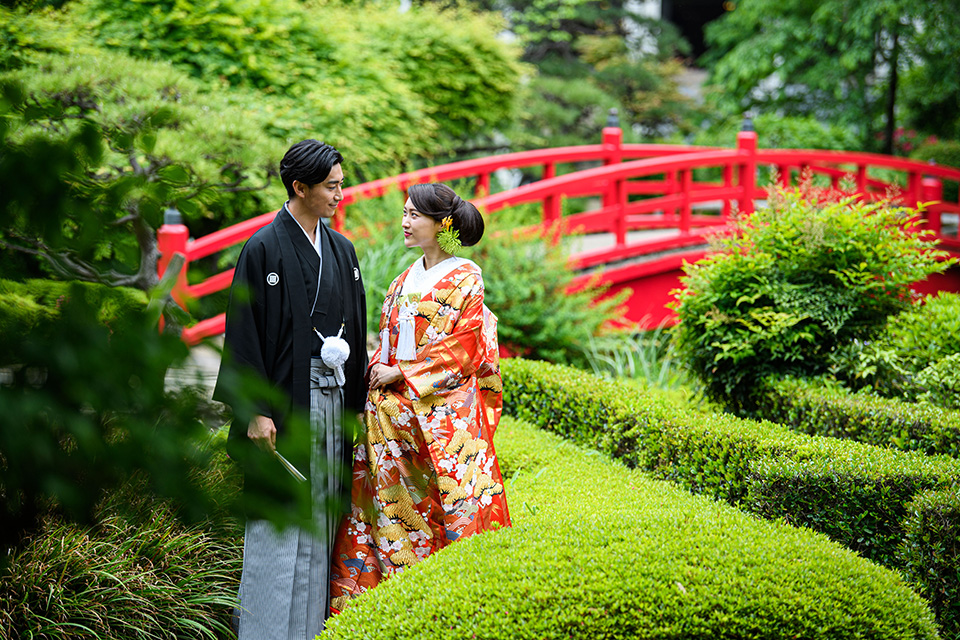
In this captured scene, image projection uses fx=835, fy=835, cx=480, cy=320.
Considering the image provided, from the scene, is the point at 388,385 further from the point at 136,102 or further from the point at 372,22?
the point at 372,22

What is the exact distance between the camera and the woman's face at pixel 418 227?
325 cm

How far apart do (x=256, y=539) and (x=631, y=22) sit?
15912 millimetres

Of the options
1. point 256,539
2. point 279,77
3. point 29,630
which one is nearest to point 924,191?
point 279,77

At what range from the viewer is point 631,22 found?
16844 millimetres

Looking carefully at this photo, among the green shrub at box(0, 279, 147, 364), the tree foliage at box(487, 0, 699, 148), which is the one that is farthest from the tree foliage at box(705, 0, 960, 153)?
the green shrub at box(0, 279, 147, 364)

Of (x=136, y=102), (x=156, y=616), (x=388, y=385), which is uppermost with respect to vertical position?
(x=136, y=102)

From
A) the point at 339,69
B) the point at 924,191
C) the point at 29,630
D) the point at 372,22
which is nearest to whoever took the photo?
the point at 29,630

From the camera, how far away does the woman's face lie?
3.25 metres

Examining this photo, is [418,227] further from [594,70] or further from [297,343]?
[594,70]

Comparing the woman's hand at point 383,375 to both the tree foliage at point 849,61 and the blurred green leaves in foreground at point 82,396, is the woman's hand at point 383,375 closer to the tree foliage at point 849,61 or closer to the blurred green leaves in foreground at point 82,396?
the blurred green leaves in foreground at point 82,396

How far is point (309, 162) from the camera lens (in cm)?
296

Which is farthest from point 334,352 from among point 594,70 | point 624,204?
point 594,70

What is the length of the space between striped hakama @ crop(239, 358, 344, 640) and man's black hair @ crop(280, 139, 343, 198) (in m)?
0.67

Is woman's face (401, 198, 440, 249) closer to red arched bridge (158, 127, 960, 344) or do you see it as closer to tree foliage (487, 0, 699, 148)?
red arched bridge (158, 127, 960, 344)
